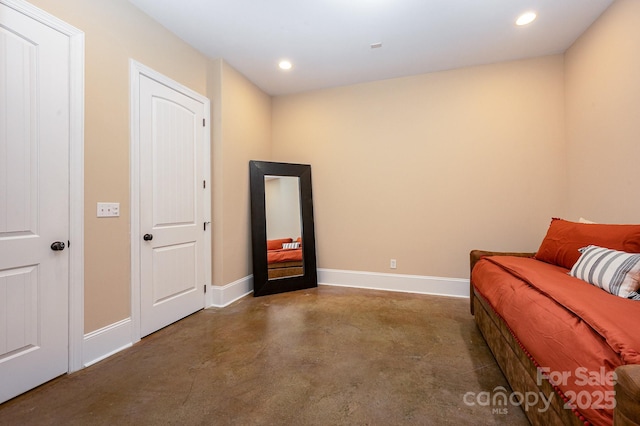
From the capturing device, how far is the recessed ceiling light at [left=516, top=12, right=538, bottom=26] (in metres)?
2.38

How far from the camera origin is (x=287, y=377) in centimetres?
180

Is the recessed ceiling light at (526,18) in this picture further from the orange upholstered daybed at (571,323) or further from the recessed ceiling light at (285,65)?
the recessed ceiling light at (285,65)

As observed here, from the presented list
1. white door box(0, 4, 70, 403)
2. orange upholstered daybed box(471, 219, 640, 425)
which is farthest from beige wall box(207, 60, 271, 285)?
orange upholstered daybed box(471, 219, 640, 425)

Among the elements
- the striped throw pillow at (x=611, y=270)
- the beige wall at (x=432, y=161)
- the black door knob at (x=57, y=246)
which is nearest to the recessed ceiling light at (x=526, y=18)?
the beige wall at (x=432, y=161)

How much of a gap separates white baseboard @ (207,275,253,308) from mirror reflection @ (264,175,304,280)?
1.20 feet

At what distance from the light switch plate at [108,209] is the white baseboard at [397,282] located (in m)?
2.58

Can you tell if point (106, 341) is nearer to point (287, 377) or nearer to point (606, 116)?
point (287, 377)

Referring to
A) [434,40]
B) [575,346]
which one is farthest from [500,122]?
[575,346]

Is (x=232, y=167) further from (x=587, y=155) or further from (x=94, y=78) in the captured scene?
(x=587, y=155)

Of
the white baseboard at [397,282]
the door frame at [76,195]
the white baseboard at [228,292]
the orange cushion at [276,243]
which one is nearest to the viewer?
the door frame at [76,195]

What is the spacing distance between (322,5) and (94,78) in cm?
185

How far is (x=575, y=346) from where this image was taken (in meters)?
1.01

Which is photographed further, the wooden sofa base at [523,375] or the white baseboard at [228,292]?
the white baseboard at [228,292]

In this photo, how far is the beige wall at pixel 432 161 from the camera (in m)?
3.12
